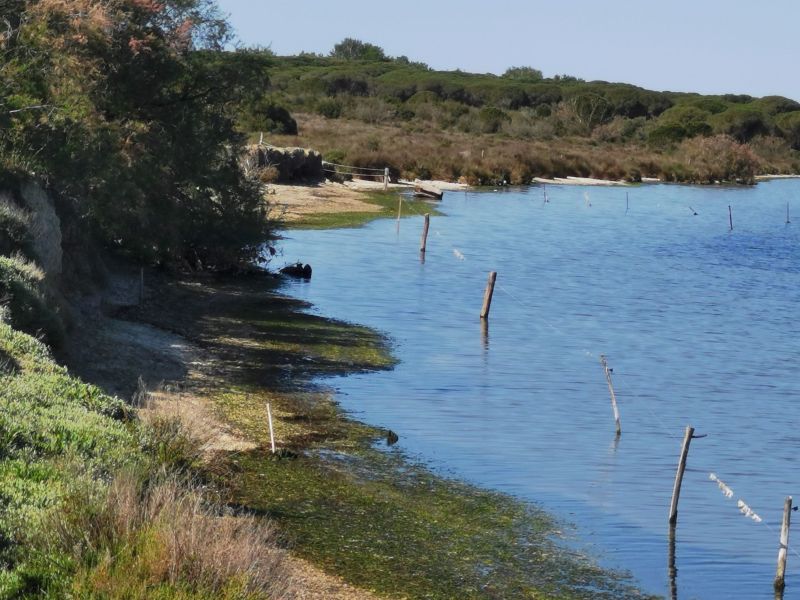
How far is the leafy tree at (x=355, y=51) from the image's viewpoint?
166875 millimetres

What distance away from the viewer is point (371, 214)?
160ft

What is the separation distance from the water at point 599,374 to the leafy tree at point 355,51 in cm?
12046

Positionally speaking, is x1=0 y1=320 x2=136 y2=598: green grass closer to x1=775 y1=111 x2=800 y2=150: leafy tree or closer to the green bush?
the green bush

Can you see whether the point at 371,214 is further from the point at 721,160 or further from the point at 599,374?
the point at 721,160

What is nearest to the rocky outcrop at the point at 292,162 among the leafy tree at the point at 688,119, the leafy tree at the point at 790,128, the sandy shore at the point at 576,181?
the sandy shore at the point at 576,181

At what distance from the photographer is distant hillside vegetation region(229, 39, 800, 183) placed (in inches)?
2808

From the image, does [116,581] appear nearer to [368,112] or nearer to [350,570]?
[350,570]

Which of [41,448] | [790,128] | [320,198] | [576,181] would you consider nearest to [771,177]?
[790,128]

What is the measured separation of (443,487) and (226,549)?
6.96 meters

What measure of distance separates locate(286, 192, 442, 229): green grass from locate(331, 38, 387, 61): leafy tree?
4411 inches

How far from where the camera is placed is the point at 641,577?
1234 centimetres

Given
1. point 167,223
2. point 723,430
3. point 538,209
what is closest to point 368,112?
point 538,209

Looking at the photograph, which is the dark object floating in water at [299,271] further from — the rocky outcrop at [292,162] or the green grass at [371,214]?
the rocky outcrop at [292,162]

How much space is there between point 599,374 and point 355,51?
150m
